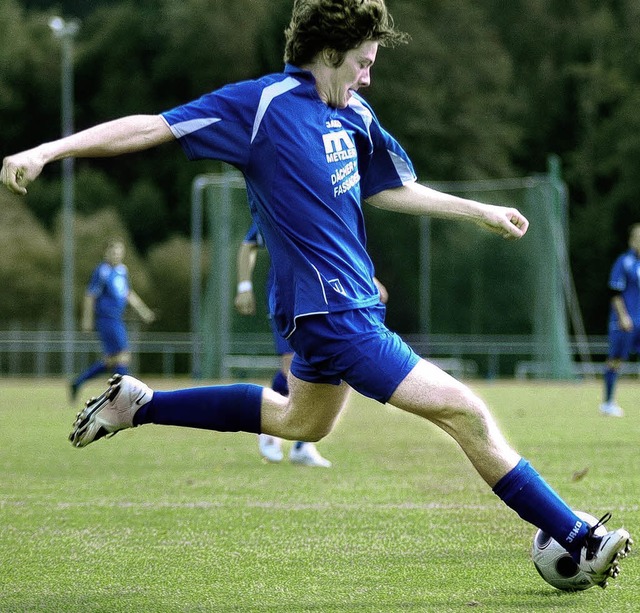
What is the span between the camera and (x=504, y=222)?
15.0 feet

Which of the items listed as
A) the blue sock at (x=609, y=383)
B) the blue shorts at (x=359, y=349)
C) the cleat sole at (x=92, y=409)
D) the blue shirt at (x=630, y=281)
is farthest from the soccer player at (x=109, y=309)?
the blue shorts at (x=359, y=349)

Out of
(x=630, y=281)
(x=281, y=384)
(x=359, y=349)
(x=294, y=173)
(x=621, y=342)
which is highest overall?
(x=294, y=173)

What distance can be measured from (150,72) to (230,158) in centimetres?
4497

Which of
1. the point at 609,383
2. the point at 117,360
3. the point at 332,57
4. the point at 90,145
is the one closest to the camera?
the point at 90,145

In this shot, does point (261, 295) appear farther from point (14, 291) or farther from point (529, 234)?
point (14, 291)

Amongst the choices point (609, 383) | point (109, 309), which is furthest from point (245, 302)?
point (109, 309)

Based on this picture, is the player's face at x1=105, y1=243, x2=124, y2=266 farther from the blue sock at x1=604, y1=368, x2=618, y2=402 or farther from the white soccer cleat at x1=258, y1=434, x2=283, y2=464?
the white soccer cleat at x1=258, y1=434, x2=283, y2=464

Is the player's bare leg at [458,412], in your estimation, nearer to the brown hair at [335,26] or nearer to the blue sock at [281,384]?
the brown hair at [335,26]

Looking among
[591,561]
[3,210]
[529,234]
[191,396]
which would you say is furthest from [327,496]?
[3,210]

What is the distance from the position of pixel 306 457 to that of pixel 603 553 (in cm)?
498

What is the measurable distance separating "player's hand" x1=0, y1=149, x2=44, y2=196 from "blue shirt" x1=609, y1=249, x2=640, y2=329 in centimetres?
1258

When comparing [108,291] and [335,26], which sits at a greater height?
[335,26]

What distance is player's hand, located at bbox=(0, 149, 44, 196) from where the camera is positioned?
3.97 m

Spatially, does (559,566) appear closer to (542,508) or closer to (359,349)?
(542,508)
